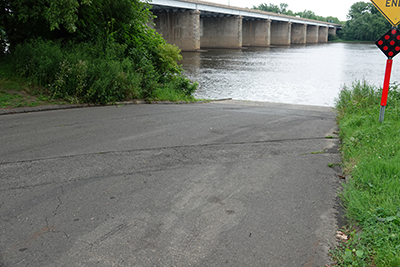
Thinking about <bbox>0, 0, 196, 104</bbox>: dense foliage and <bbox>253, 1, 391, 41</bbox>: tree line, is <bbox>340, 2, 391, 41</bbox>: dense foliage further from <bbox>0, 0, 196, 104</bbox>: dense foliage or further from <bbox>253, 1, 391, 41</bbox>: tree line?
<bbox>0, 0, 196, 104</bbox>: dense foliage

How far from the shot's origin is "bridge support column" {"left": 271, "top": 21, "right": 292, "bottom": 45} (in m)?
96.3

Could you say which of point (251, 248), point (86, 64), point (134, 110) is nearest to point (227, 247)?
point (251, 248)

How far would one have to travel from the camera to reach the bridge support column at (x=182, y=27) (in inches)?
2281

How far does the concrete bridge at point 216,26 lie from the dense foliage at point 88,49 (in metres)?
32.3

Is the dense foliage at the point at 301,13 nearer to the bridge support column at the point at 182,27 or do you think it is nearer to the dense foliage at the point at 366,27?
the dense foliage at the point at 366,27

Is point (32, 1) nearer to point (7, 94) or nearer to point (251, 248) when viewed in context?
point (7, 94)

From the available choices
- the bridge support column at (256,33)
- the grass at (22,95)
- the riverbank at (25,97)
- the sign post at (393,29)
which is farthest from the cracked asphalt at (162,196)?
the bridge support column at (256,33)

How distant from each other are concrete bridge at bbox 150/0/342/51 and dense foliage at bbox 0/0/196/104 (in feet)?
106

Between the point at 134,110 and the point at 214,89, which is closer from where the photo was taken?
the point at 134,110

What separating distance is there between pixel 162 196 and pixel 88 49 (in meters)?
9.54

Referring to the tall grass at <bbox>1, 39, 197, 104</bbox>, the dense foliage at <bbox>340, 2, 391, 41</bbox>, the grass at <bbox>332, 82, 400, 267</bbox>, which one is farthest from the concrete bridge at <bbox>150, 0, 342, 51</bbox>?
the grass at <bbox>332, 82, 400, 267</bbox>

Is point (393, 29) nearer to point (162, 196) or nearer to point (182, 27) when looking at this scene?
point (162, 196)

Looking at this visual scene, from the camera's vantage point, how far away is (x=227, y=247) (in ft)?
10.7

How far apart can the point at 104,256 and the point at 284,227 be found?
184cm
